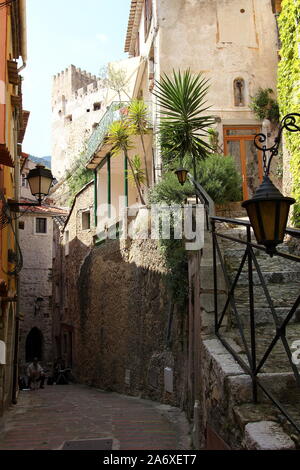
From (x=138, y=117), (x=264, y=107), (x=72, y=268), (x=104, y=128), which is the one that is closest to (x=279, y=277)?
(x=138, y=117)

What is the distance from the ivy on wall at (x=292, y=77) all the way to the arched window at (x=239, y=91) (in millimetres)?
6731

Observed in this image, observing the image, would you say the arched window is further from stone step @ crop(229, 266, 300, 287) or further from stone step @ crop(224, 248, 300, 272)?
stone step @ crop(229, 266, 300, 287)

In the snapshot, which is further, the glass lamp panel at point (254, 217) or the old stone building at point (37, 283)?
the old stone building at point (37, 283)

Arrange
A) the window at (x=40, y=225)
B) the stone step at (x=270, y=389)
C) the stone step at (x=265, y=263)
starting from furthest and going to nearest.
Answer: the window at (x=40, y=225)
the stone step at (x=265, y=263)
the stone step at (x=270, y=389)

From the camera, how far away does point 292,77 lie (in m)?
8.20

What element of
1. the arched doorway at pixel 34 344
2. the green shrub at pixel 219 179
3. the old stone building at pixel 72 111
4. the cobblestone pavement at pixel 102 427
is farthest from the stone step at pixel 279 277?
the old stone building at pixel 72 111

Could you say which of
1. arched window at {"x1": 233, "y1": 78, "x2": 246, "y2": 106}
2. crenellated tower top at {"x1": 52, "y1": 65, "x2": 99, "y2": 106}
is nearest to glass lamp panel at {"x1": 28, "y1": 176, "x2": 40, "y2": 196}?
arched window at {"x1": 233, "y1": 78, "x2": 246, "y2": 106}

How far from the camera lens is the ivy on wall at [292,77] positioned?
788cm

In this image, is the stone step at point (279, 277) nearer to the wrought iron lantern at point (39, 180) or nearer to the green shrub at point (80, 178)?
the wrought iron lantern at point (39, 180)

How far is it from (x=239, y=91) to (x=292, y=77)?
7561 millimetres

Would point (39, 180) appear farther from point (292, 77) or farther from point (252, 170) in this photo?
point (252, 170)

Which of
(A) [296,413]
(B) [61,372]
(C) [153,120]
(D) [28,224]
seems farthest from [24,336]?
(A) [296,413]

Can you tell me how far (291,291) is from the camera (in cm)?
598

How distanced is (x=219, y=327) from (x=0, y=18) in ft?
21.7
